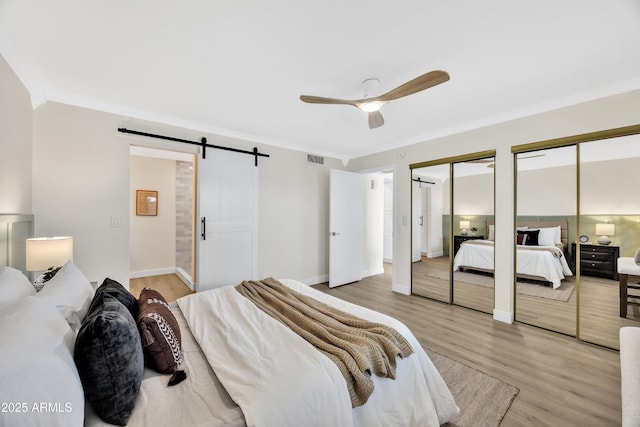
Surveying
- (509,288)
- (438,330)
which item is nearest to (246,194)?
(438,330)

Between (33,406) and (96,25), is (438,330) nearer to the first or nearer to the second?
(33,406)

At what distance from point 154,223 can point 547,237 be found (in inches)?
244

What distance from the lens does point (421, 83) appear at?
188 centimetres

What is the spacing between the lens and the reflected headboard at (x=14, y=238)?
1.82 m

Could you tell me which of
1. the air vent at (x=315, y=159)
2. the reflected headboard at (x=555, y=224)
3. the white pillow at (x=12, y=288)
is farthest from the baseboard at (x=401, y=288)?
the white pillow at (x=12, y=288)

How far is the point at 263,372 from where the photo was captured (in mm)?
1176

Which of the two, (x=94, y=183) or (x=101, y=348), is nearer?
(x=101, y=348)

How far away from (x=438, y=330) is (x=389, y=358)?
1.84 m

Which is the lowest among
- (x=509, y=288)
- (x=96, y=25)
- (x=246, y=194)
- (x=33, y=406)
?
(x=509, y=288)

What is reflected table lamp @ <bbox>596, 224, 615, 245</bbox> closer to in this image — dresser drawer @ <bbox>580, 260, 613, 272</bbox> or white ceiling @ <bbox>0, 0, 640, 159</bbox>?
dresser drawer @ <bbox>580, 260, 613, 272</bbox>

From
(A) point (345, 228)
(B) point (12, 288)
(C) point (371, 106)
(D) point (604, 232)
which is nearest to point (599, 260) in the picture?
(D) point (604, 232)

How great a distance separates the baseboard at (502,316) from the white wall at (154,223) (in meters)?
5.53

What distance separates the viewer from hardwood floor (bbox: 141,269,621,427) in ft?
5.58

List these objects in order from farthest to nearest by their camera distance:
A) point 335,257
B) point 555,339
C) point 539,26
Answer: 1. point 335,257
2. point 555,339
3. point 539,26
